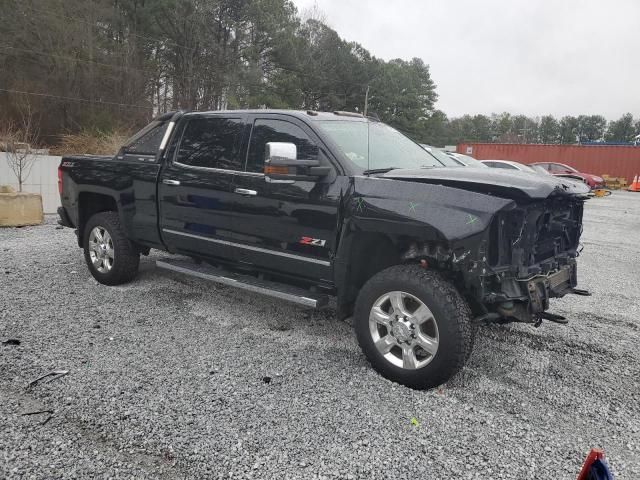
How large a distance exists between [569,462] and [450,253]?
1319 millimetres

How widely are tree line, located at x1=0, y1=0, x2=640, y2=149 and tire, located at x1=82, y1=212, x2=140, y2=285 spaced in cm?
1421

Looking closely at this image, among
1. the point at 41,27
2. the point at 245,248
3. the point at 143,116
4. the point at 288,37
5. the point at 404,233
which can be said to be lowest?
the point at 245,248

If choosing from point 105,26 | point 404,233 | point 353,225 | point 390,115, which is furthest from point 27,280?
point 390,115

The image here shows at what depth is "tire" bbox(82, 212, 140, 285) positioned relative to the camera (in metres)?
5.34

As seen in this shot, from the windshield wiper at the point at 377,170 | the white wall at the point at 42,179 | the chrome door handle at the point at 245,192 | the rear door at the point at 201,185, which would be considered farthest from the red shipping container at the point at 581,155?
the chrome door handle at the point at 245,192

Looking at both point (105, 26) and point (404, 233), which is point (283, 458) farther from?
point (105, 26)

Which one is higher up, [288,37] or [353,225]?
[288,37]

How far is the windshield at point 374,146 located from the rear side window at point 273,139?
186 millimetres

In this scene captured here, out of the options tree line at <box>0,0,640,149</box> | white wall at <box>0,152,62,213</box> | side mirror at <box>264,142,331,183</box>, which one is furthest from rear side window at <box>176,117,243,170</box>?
tree line at <box>0,0,640,149</box>

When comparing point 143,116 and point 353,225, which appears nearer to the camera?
point 353,225

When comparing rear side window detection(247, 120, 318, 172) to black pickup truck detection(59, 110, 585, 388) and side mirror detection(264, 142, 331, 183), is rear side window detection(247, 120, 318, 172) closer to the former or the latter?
black pickup truck detection(59, 110, 585, 388)

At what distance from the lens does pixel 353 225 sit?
3.60 m

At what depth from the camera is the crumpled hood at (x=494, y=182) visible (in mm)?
3125

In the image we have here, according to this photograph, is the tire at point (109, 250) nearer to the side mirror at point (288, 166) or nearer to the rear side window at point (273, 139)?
the rear side window at point (273, 139)
